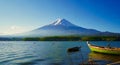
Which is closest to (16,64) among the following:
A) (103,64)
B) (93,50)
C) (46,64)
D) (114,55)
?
(46,64)

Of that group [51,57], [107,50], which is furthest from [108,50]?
[51,57]

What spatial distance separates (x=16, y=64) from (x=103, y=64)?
33.6 ft

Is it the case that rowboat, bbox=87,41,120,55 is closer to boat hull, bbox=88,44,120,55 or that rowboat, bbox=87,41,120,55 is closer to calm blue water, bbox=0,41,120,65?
boat hull, bbox=88,44,120,55

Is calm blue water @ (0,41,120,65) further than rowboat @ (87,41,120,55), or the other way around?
rowboat @ (87,41,120,55)

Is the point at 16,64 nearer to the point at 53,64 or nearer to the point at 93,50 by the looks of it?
the point at 53,64

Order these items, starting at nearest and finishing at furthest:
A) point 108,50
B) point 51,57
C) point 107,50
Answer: point 51,57
point 108,50
point 107,50

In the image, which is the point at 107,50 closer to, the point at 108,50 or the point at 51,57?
the point at 108,50

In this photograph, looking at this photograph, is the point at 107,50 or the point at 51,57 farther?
the point at 107,50

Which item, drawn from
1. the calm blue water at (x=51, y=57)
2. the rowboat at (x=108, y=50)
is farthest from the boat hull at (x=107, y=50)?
the calm blue water at (x=51, y=57)

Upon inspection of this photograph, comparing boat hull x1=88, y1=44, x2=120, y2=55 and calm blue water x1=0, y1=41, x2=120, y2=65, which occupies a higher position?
boat hull x1=88, y1=44, x2=120, y2=55

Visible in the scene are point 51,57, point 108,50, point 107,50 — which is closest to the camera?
point 51,57

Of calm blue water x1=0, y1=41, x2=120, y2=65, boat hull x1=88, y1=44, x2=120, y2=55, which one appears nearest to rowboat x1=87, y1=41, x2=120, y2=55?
boat hull x1=88, y1=44, x2=120, y2=55

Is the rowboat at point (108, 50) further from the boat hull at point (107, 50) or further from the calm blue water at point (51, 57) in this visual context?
the calm blue water at point (51, 57)

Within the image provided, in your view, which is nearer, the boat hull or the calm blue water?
Answer: the calm blue water
